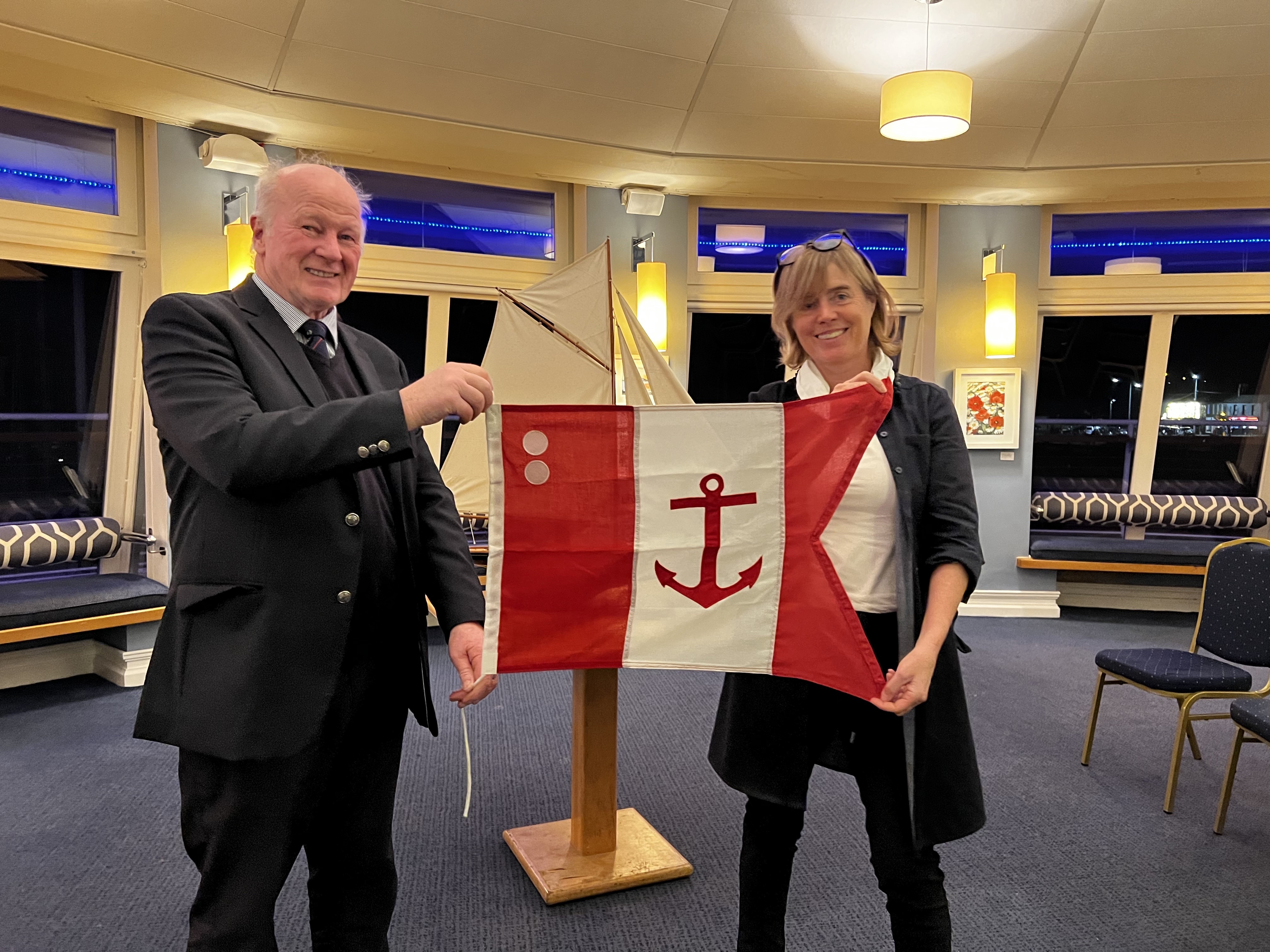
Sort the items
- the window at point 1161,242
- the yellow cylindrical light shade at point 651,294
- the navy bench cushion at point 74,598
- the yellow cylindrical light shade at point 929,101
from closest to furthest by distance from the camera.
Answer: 1. the navy bench cushion at point 74,598
2. the yellow cylindrical light shade at point 929,101
3. the yellow cylindrical light shade at point 651,294
4. the window at point 1161,242

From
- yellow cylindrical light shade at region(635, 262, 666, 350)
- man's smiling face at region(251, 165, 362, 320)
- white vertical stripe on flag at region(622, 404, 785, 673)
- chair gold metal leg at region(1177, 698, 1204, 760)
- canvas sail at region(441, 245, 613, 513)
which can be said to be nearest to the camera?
man's smiling face at region(251, 165, 362, 320)

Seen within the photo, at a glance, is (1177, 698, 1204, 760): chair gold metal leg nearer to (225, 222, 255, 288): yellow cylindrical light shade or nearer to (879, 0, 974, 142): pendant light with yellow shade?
(879, 0, 974, 142): pendant light with yellow shade

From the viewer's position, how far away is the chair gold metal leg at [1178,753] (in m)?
2.98

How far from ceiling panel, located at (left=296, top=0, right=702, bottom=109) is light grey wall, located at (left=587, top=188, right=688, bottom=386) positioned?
1.12 meters

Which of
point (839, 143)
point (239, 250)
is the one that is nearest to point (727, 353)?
point (839, 143)

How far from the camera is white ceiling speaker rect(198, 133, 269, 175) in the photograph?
173 inches

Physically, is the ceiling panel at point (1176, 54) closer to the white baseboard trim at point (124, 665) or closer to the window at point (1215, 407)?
the window at point (1215, 407)

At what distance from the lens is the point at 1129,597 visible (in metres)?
6.21

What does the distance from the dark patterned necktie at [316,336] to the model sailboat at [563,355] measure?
187cm

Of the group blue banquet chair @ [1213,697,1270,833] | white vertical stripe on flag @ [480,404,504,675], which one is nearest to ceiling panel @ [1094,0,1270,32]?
blue banquet chair @ [1213,697,1270,833]

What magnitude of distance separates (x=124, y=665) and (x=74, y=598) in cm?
49

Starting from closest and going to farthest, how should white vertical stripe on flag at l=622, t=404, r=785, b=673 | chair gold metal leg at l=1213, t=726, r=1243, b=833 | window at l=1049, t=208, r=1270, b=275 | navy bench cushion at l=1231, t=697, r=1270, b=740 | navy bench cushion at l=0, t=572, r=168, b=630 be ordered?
white vertical stripe on flag at l=622, t=404, r=785, b=673 → navy bench cushion at l=1231, t=697, r=1270, b=740 → chair gold metal leg at l=1213, t=726, r=1243, b=833 → navy bench cushion at l=0, t=572, r=168, b=630 → window at l=1049, t=208, r=1270, b=275

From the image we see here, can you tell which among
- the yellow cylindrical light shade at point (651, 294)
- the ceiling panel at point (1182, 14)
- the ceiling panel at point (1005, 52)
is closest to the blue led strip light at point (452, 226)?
the yellow cylindrical light shade at point (651, 294)

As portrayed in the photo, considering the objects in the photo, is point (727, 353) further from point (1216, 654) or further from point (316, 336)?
point (316, 336)
